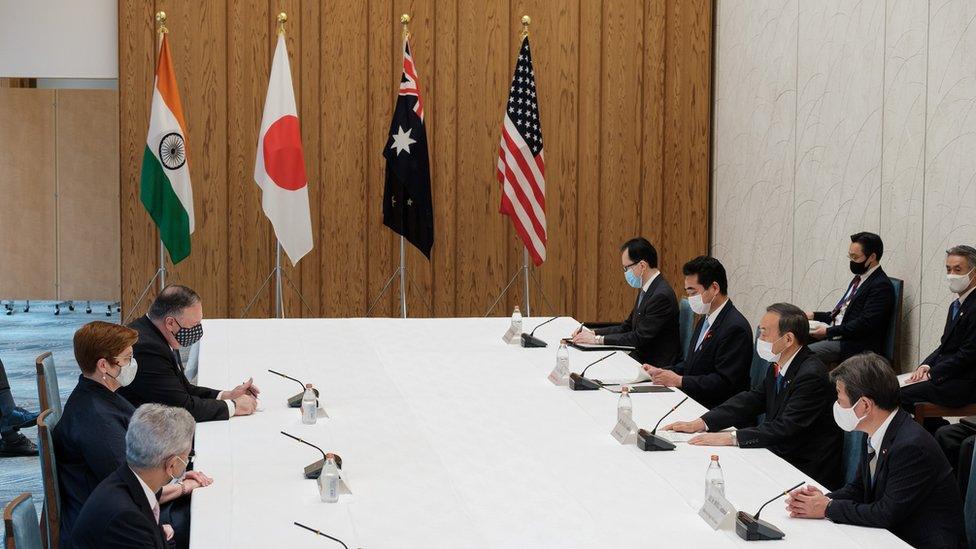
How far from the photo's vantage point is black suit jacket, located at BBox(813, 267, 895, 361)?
7.07 m

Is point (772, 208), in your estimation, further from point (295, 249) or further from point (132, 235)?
point (132, 235)

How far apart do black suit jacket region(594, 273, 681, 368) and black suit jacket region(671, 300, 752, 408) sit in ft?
3.37

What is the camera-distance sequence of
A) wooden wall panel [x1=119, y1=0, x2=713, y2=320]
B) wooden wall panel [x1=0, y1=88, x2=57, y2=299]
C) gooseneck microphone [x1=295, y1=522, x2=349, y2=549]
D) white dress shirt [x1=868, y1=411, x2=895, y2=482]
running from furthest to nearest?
wooden wall panel [x1=0, y1=88, x2=57, y2=299], wooden wall panel [x1=119, y1=0, x2=713, y2=320], white dress shirt [x1=868, y1=411, x2=895, y2=482], gooseneck microphone [x1=295, y1=522, x2=349, y2=549]

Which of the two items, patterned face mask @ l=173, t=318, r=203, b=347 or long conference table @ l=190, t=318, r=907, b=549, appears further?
patterned face mask @ l=173, t=318, r=203, b=347

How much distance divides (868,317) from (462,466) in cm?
396

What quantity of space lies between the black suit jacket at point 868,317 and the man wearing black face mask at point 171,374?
157 inches

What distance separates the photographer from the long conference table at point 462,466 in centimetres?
336

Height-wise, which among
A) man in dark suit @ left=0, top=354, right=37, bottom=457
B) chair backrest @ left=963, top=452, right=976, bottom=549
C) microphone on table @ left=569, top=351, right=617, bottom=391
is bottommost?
man in dark suit @ left=0, top=354, right=37, bottom=457

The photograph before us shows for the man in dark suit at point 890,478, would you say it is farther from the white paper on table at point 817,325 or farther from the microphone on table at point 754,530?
the white paper on table at point 817,325

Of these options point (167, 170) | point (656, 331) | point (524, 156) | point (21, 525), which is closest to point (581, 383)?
point (656, 331)

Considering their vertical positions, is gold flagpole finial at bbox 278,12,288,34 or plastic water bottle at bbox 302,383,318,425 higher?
gold flagpole finial at bbox 278,12,288,34

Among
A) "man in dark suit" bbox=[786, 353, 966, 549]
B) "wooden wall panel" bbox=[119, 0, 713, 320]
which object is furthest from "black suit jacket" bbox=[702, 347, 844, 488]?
"wooden wall panel" bbox=[119, 0, 713, 320]

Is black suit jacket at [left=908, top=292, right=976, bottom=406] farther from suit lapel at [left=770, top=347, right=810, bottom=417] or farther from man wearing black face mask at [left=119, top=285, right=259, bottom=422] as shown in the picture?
man wearing black face mask at [left=119, top=285, right=259, bottom=422]

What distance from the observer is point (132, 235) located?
9773mm
